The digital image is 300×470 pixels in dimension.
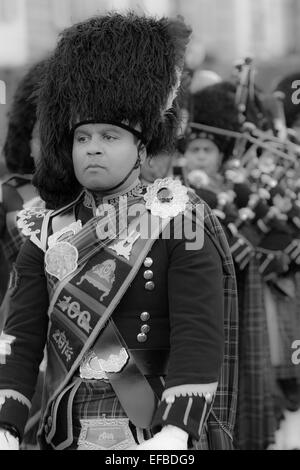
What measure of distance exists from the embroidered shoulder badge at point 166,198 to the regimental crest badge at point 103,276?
6.3 inches

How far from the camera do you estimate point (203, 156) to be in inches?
189

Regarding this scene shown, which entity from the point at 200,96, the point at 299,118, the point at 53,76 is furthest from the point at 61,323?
the point at 299,118

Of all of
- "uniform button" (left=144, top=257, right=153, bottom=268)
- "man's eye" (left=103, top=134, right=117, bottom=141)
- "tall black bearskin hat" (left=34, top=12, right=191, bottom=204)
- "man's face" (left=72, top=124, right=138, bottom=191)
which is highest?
"tall black bearskin hat" (left=34, top=12, right=191, bottom=204)

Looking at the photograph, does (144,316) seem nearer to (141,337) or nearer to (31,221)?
(141,337)

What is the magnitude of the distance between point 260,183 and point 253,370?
0.92 metres

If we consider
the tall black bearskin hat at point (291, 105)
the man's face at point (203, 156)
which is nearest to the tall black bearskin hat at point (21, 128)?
the man's face at point (203, 156)

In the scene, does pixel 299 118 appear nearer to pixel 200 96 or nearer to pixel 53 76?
pixel 200 96

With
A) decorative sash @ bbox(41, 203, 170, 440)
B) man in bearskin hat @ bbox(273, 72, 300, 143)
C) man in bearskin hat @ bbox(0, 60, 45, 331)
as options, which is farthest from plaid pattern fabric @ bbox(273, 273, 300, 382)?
decorative sash @ bbox(41, 203, 170, 440)

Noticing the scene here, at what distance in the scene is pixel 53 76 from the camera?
2502 millimetres

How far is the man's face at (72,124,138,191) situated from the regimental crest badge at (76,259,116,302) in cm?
18

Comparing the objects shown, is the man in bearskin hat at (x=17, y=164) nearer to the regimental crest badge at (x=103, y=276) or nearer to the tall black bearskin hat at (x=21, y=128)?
the tall black bearskin hat at (x=21, y=128)

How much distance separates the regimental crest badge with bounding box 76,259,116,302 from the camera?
7.78ft

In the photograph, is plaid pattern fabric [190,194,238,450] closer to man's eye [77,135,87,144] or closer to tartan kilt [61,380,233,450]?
tartan kilt [61,380,233,450]

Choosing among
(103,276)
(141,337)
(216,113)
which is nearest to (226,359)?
(141,337)
